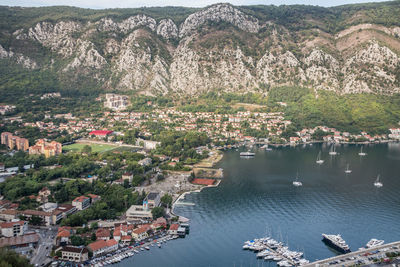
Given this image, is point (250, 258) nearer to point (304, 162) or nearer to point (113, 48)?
point (304, 162)

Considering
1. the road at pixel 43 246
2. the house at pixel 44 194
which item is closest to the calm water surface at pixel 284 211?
the road at pixel 43 246

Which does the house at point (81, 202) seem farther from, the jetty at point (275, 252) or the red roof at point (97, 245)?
the jetty at point (275, 252)

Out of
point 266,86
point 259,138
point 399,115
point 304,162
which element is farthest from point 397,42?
point 304,162

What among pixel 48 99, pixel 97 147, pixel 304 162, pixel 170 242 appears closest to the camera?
pixel 170 242

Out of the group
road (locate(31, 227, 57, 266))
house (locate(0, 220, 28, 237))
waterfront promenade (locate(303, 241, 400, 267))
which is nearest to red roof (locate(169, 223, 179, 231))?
road (locate(31, 227, 57, 266))

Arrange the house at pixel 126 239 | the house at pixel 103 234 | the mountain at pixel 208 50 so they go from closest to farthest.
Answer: the house at pixel 103 234 → the house at pixel 126 239 → the mountain at pixel 208 50

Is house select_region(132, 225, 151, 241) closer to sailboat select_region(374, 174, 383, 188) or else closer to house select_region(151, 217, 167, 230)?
house select_region(151, 217, 167, 230)

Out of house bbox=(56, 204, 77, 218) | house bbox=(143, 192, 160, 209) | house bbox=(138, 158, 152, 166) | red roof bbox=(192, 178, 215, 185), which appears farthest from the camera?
house bbox=(138, 158, 152, 166)
